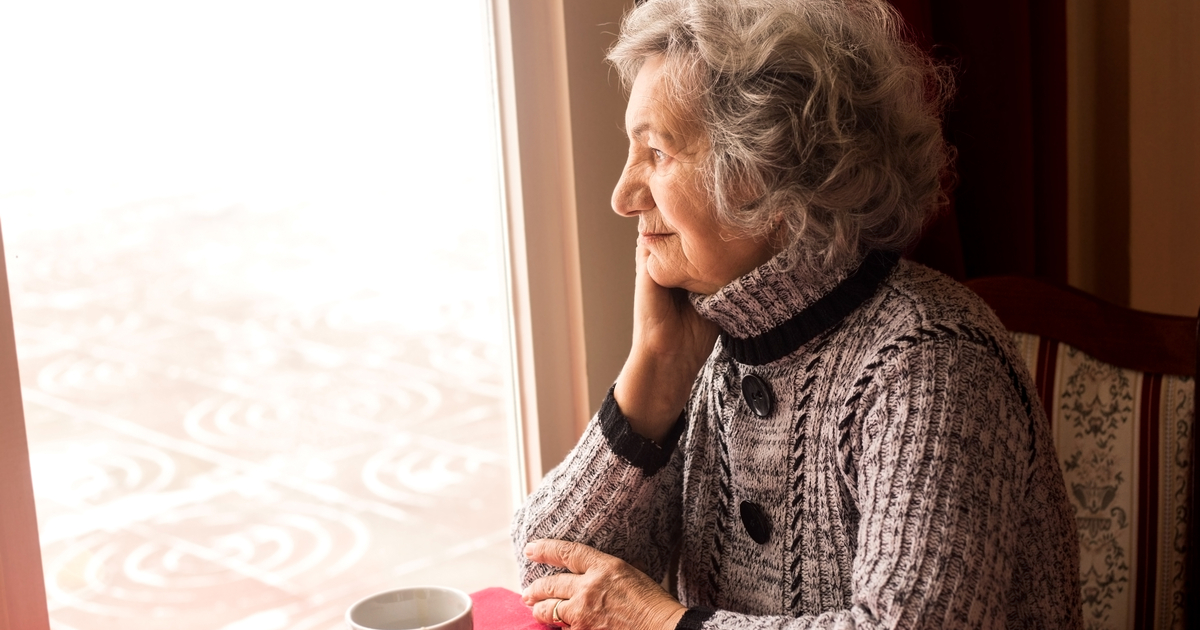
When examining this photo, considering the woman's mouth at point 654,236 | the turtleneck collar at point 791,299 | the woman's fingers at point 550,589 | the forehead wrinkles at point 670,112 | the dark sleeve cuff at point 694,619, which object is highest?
the forehead wrinkles at point 670,112

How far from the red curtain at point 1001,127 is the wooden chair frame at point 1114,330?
0.26 metres

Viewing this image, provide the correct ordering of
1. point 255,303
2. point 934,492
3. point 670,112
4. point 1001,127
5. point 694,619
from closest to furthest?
point 934,492, point 694,619, point 670,112, point 255,303, point 1001,127

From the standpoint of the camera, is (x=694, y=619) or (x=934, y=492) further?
(x=694, y=619)

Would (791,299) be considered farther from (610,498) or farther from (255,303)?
(255,303)

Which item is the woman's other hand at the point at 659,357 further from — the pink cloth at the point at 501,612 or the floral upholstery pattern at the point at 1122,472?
the floral upholstery pattern at the point at 1122,472

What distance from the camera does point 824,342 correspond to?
1.18 meters

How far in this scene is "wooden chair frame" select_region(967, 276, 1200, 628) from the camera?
55.3 inches

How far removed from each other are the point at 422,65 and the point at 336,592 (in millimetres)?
859

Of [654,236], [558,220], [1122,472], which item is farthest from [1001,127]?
[654,236]

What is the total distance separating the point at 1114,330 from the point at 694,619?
0.86 metres

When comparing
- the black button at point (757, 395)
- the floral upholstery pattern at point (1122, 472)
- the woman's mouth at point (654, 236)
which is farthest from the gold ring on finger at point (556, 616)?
the floral upholstery pattern at point (1122, 472)

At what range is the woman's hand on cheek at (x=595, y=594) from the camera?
3.66 feet

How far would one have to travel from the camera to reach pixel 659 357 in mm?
1328

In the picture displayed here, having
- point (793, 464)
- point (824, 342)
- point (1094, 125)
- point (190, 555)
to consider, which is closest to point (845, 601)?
point (793, 464)
